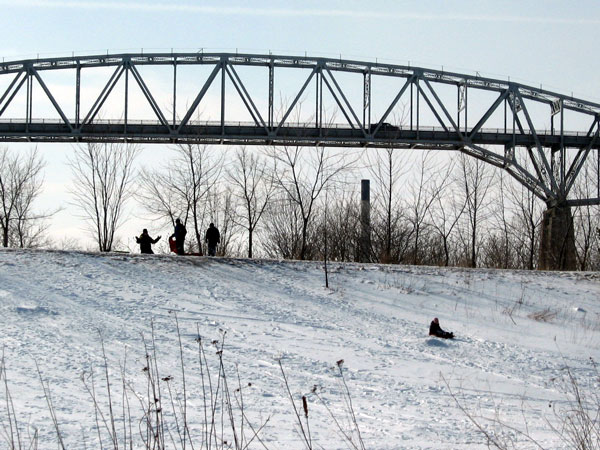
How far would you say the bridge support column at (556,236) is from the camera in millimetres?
Answer: 40031

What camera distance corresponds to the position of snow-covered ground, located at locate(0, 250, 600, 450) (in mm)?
10234

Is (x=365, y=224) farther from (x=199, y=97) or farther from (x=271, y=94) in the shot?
(x=199, y=97)

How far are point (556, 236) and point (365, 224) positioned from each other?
432 inches

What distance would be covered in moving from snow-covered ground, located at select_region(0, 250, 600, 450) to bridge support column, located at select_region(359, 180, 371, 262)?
18.1 m

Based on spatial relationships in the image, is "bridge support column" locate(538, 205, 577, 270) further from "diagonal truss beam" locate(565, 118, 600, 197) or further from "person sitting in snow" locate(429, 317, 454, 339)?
"person sitting in snow" locate(429, 317, 454, 339)

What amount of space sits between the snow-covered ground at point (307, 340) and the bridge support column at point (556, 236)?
13.9m

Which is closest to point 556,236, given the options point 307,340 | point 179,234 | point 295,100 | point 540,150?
point 540,150

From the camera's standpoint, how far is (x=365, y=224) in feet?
155

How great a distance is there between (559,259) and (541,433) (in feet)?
97.9

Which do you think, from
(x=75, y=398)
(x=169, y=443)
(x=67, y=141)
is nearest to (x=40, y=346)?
(x=75, y=398)

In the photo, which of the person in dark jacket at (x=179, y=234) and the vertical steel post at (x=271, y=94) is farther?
the vertical steel post at (x=271, y=94)

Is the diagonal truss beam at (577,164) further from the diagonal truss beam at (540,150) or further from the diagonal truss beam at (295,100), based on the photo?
the diagonal truss beam at (295,100)

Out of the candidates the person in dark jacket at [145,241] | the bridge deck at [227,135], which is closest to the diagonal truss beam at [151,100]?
the bridge deck at [227,135]

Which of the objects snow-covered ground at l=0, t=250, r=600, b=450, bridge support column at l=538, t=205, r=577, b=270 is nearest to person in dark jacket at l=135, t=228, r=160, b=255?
snow-covered ground at l=0, t=250, r=600, b=450
